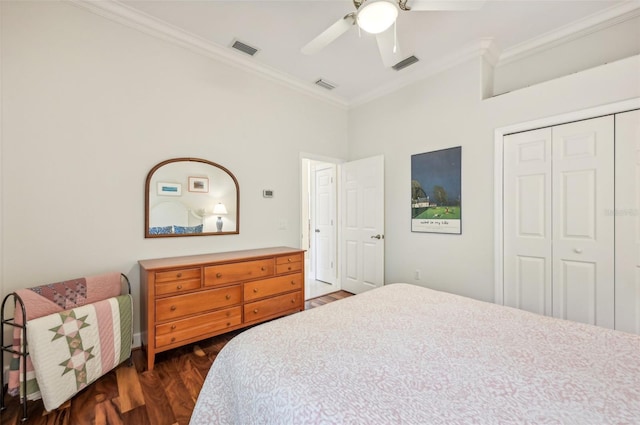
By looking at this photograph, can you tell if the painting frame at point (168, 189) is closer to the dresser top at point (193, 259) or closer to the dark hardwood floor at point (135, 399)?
the dresser top at point (193, 259)

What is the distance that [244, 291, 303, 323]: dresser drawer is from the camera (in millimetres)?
2664

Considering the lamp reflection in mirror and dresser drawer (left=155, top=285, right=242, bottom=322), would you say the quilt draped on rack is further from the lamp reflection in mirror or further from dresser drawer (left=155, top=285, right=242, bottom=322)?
the lamp reflection in mirror

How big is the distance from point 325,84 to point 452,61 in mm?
1543

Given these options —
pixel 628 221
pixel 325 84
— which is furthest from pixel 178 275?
pixel 628 221

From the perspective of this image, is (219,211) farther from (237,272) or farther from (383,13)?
(383,13)

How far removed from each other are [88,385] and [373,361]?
2086mm

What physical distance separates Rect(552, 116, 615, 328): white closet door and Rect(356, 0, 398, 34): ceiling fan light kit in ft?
6.18

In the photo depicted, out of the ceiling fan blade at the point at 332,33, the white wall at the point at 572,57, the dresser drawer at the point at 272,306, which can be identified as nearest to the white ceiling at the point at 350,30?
the white wall at the point at 572,57

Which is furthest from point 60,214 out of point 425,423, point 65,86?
point 425,423

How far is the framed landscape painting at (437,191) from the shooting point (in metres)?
3.02

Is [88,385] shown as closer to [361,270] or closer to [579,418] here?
[579,418]

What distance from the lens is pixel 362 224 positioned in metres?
3.95

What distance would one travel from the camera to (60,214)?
2.11 m

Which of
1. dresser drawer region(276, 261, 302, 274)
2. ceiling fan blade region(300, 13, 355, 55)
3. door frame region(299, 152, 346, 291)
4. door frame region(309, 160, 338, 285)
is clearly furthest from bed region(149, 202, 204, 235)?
door frame region(309, 160, 338, 285)
